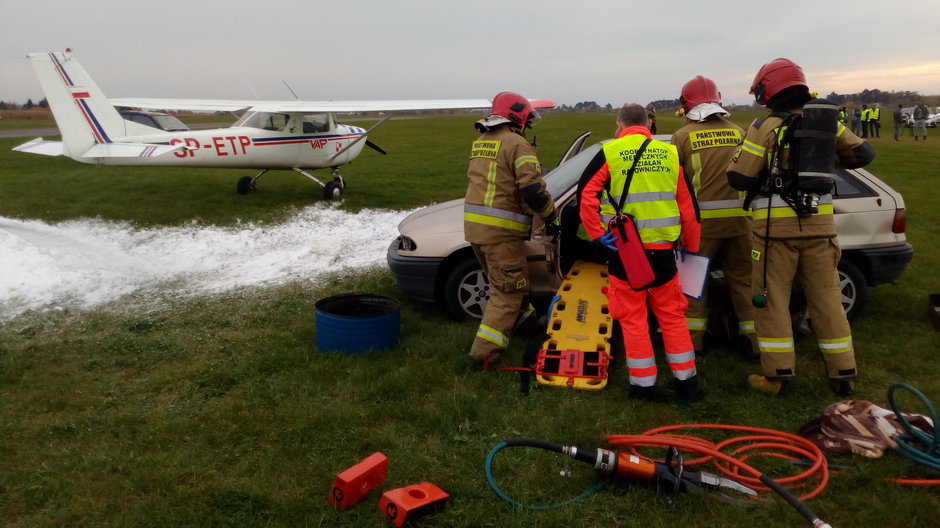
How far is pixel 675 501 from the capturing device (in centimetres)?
309

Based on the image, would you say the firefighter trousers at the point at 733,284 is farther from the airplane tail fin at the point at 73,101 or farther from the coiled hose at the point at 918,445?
the airplane tail fin at the point at 73,101

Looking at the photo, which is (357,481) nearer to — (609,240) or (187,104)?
(609,240)

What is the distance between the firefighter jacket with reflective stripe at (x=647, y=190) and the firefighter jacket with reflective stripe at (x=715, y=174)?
2.49 feet

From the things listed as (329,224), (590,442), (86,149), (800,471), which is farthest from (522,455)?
(86,149)

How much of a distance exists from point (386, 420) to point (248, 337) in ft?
7.27

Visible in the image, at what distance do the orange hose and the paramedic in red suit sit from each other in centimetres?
50

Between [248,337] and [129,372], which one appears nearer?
[129,372]

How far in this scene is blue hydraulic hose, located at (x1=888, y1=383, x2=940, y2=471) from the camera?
10.4 feet

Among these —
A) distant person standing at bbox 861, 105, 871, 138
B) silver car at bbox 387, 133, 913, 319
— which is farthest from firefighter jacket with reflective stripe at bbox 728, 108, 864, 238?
distant person standing at bbox 861, 105, 871, 138

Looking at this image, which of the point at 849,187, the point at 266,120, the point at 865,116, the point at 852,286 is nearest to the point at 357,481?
the point at 852,286

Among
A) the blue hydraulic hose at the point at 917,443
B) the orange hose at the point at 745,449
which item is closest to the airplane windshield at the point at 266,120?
the orange hose at the point at 745,449

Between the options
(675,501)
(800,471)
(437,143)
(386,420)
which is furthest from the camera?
(437,143)

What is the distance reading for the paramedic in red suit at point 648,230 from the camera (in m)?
4.07

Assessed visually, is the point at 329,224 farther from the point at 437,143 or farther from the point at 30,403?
the point at 437,143
